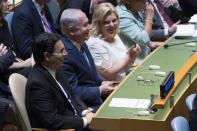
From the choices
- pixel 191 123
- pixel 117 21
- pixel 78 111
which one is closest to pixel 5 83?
pixel 78 111

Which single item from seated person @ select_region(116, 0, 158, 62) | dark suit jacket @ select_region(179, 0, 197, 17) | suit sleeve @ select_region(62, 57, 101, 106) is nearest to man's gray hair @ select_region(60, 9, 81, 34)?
suit sleeve @ select_region(62, 57, 101, 106)

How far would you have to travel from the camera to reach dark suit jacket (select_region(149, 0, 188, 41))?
5105 millimetres

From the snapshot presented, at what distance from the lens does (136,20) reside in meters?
→ 4.49

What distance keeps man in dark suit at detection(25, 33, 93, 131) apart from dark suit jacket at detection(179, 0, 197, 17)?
10.3ft

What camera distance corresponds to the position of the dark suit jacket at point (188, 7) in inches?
230

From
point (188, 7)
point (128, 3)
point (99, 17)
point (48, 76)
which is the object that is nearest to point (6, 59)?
point (48, 76)

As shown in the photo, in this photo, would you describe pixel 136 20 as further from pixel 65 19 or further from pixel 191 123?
pixel 191 123

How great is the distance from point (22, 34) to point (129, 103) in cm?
140

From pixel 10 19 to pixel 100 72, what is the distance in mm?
987

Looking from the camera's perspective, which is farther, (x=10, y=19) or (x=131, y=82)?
(x=10, y=19)

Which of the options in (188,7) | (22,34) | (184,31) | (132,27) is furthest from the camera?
(188,7)

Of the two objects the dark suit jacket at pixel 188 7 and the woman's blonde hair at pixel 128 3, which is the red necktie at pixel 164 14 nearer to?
the dark suit jacket at pixel 188 7

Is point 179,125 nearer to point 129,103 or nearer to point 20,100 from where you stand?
point 129,103

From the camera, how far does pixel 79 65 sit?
3.40m
